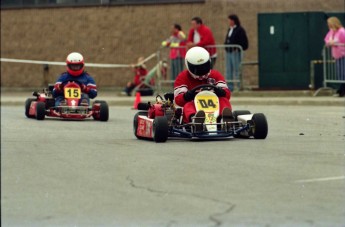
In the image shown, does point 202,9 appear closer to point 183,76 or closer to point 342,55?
point 342,55

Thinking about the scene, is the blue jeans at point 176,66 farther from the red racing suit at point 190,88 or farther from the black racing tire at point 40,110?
the red racing suit at point 190,88

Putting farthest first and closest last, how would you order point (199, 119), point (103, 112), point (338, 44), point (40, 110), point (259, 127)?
point (338, 44) → point (40, 110) → point (103, 112) → point (259, 127) → point (199, 119)

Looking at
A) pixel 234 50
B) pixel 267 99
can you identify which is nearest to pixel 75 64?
pixel 267 99

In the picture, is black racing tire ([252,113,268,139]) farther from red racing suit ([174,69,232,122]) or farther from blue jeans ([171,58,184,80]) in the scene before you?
blue jeans ([171,58,184,80])

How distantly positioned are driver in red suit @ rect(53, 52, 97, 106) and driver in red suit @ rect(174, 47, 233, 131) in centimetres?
487

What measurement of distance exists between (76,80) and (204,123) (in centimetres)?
625

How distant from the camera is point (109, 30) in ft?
112

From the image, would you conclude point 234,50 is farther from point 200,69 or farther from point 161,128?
point 161,128

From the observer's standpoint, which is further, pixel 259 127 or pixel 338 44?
pixel 338 44

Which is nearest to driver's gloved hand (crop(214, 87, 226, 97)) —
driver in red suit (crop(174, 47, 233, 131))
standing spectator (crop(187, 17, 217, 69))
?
driver in red suit (crop(174, 47, 233, 131))

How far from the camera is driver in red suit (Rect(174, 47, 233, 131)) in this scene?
16.6m

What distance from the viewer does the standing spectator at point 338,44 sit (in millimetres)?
27281

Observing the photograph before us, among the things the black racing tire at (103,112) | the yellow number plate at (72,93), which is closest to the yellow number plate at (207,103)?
the black racing tire at (103,112)

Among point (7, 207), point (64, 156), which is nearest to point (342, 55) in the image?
point (64, 156)
